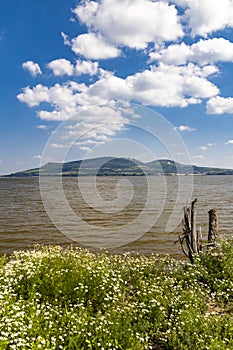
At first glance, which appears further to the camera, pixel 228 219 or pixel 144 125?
pixel 228 219

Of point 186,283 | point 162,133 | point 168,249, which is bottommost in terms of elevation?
point 168,249

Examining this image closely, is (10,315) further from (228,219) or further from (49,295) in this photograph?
(228,219)

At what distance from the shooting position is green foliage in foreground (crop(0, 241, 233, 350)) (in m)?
6.07

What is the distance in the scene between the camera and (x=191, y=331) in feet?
21.9

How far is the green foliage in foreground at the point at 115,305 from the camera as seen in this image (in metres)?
6.07

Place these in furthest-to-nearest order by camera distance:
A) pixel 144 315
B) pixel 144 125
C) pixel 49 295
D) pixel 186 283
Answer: pixel 144 125 < pixel 186 283 < pixel 49 295 < pixel 144 315

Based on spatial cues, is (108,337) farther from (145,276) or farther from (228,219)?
(228,219)

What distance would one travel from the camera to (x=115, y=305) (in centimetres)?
790

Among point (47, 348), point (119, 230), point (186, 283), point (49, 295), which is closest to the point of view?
point (47, 348)

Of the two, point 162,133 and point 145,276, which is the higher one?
point 162,133

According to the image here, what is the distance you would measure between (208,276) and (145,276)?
1848 millimetres

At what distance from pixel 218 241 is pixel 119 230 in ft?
45.2

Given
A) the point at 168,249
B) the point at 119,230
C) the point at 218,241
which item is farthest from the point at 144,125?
the point at 119,230

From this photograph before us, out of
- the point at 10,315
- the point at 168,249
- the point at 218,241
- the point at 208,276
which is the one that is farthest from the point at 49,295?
the point at 168,249
